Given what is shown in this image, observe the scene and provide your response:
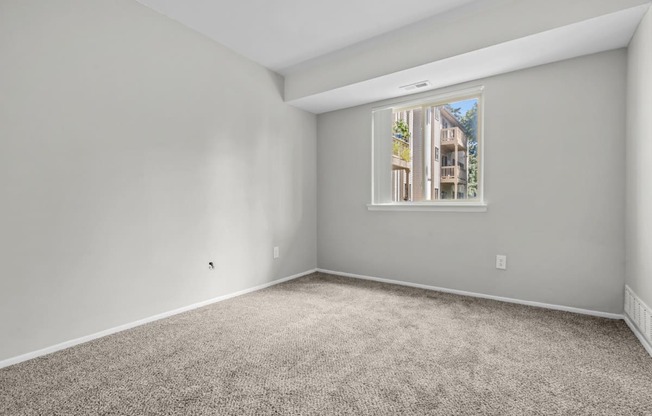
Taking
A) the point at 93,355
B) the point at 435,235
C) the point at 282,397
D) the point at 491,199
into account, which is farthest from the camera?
the point at 435,235

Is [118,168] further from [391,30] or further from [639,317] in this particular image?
[639,317]

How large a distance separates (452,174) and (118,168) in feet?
9.43

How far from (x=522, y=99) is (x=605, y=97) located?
0.52 meters

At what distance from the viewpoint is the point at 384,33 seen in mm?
2629

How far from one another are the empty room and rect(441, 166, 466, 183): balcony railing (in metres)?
0.02

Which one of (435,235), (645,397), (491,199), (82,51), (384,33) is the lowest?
(645,397)

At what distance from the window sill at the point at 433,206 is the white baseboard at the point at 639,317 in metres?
1.11

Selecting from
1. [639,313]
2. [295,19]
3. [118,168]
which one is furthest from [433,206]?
[118,168]

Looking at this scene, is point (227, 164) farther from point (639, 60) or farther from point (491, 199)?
point (639, 60)

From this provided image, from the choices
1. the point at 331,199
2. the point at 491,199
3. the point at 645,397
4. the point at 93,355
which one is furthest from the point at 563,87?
the point at 93,355

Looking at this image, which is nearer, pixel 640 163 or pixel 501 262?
pixel 640 163

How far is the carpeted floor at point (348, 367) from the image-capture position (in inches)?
51.2

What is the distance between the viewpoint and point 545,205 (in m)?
2.49

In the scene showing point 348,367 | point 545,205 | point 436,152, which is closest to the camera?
point 348,367
